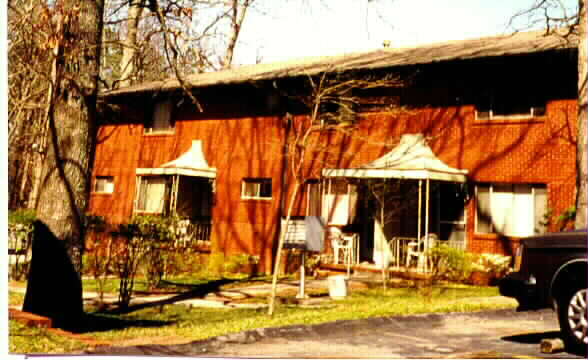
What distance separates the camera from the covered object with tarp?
11477 millimetres

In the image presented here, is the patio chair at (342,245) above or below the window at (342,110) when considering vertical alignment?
below

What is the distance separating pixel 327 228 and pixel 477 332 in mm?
8182

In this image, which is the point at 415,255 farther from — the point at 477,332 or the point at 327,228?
the point at 477,332

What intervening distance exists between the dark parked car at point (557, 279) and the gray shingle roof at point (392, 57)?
500 cm

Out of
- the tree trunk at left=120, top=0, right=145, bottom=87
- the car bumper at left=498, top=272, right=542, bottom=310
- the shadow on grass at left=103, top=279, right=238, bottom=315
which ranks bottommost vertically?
the shadow on grass at left=103, top=279, right=238, bottom=315

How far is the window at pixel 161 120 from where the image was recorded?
11898mm

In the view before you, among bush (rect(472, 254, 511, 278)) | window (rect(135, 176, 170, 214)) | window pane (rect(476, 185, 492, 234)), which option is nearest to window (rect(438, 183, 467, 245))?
window pane (rect(476, 185, 492, 234))

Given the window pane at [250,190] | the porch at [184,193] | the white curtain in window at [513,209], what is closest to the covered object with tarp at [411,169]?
the white curtain in window at [513,209]

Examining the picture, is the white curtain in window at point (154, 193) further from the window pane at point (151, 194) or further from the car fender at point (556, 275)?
the car fender at point (556, 275)

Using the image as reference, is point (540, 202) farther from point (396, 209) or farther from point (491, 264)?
point (396, 209)

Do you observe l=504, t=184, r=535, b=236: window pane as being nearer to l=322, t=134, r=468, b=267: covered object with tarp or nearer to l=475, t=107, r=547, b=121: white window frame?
l=322, t=134, r=468, b=267: covered object with tarp

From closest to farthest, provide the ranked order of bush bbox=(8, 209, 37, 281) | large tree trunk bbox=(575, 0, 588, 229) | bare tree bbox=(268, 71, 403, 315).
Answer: large tree trunk bbox=(575, 0, 588, 229)
bush bbox=(8, 209, 37, 281)
bare tree bbox=(268, 71, 403, 315)

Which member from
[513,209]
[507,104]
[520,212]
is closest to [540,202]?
[520,212]

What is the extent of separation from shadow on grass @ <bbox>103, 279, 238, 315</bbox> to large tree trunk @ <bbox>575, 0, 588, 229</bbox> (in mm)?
5689
